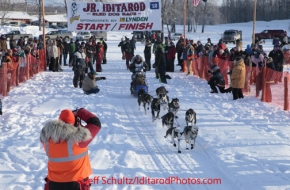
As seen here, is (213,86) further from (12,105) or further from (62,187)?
(62,187)

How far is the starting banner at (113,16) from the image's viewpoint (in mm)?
19531

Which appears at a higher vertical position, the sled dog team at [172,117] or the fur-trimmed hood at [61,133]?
the fur-trimmed hood at [61,133]

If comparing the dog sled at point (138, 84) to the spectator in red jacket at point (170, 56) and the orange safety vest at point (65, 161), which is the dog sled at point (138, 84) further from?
the orange safety vest at point (65, 161)

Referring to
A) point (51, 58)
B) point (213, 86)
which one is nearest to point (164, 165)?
point (213, 86)

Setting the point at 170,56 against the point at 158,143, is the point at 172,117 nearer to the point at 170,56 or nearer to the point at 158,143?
the point at 158,143

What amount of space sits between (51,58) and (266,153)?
1415cm

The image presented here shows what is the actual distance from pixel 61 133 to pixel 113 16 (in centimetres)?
1670

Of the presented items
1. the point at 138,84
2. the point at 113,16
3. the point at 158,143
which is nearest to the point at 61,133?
the point at 158,143

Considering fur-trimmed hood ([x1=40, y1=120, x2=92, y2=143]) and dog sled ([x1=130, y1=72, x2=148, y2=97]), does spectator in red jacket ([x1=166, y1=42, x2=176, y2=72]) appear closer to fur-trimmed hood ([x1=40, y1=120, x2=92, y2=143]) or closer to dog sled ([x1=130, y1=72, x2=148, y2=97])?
dog sled ([x1=130, y1=72, x2=148, y2=97])

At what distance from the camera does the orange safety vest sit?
3676 mm

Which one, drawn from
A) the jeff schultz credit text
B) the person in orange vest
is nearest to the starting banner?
the jeff schultz credit text

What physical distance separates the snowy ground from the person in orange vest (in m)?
1.74

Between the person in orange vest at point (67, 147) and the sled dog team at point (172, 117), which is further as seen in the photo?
the sled dog team at point (172, 117)

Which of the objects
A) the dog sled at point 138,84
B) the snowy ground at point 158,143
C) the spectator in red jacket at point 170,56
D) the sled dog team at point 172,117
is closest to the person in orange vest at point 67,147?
the snowy ground at point 158,143
